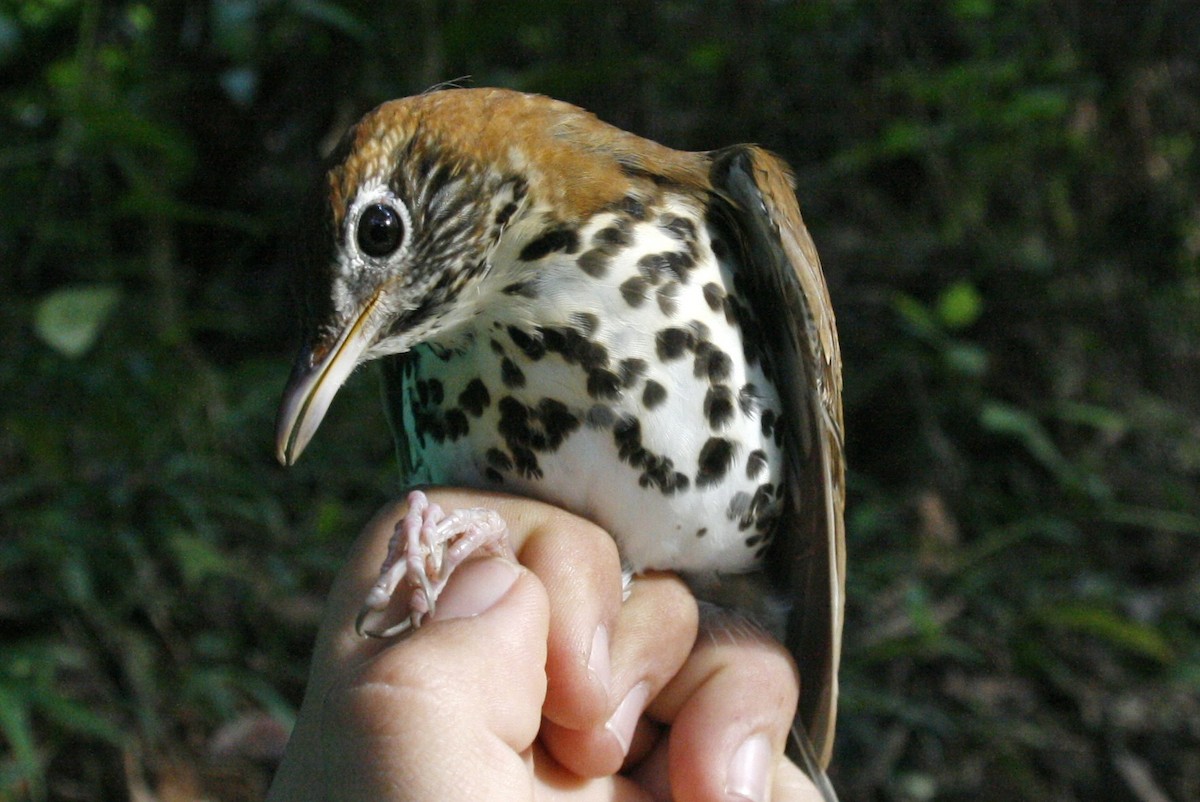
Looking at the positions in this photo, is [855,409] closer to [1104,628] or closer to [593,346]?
[1104,628]

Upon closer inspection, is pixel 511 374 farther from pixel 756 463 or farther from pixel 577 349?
pixel 756 463

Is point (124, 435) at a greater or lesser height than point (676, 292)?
lesser

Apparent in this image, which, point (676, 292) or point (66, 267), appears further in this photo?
point (66, 267)

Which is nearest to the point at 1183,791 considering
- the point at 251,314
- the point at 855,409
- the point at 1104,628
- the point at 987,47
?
the point at 1104,628

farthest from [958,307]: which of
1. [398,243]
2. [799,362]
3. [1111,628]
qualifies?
[398,243]

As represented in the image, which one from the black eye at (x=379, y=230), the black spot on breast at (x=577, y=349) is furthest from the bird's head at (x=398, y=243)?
the black spot on breast at (x=577, y=349)

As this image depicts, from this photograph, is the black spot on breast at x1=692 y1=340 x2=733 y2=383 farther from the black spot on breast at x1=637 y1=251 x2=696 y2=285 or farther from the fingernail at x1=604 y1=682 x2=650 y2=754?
the fingernail at x1=604 y1=682 x2=650 y2=754
